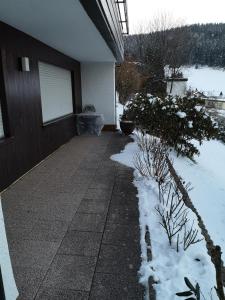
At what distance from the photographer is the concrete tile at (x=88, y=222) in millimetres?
2838

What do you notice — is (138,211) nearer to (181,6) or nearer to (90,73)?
(90,73)

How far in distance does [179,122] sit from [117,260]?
4186 millimetres

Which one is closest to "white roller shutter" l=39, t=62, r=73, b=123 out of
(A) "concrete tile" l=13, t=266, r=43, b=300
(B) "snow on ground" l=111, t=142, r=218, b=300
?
(B) "snow on ground" l=111, t=142, r=218, b=300

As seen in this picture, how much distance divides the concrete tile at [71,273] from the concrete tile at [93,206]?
2.99ft

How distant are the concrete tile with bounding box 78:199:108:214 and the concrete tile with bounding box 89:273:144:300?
3.76 feet

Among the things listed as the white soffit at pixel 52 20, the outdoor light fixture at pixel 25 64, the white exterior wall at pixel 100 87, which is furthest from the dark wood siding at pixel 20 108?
the white exterior wall at pixel 100 87

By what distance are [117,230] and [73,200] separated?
100 cm

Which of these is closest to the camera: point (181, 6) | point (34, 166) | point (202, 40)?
point (34, 166)

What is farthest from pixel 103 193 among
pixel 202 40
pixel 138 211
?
pixel 202 40

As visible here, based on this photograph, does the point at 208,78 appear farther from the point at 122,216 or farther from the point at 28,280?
the point at 28,280

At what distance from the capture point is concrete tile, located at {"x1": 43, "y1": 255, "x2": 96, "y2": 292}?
2.02m

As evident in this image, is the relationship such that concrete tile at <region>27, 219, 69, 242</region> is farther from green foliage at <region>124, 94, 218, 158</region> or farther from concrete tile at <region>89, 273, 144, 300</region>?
green foliage at <region>124, 94, 218, 158</region>

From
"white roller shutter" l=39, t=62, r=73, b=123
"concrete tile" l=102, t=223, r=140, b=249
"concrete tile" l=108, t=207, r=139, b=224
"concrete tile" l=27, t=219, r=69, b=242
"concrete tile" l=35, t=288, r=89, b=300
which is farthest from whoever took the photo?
"white roller shutter" l=39, t=62, r=73, b=123

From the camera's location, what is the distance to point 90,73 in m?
9.53
